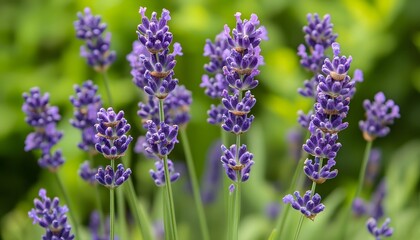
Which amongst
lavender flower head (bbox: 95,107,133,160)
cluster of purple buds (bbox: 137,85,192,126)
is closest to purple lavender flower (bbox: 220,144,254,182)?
lavender flower head (bbox: 95,107,133,160)

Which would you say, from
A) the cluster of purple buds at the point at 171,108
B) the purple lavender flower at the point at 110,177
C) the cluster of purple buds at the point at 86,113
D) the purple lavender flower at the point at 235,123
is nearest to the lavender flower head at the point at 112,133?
the purple lavender flower at the point at 110,177

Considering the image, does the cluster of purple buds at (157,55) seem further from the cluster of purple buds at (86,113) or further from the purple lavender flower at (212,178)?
the purple lavender flower at (212,178)

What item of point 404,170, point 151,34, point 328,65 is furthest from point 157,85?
point 404,170

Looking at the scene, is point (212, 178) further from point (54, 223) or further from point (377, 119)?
point (54, 223)

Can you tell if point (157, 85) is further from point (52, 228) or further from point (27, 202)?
point (27, 202)

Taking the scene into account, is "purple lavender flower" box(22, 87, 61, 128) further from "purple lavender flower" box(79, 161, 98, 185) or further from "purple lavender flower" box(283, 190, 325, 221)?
"purple lavender flower" box(283, 190, 325, 221)
